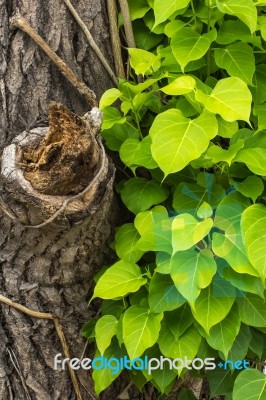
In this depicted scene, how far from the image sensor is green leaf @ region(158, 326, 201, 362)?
1399mm

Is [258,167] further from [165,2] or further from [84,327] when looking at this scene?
[84,327]

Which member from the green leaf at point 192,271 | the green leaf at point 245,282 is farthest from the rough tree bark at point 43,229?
the green leaf at point 245,282

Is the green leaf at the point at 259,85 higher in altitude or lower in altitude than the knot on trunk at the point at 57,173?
lower

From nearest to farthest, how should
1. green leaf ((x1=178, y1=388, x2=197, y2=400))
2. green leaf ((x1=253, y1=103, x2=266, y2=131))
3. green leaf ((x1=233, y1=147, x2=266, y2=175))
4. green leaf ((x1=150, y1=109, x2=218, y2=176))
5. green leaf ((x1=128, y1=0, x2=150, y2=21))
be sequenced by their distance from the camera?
green leaf ((x1=150, y1=109, x2=218, y2=176)), green leaf ((x1=233, y1=147, x2=266, y2=175)), green leaf ((x1=253, y1=103, x2=266, y2=131)), green leaf ((x1=128, y1=0, x2=150, y2=21)), green leaf ((x1=178, y1=388, x2=197, y2=400))

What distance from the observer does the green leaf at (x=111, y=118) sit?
1.43 metres

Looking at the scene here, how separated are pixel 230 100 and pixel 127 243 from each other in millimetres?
435

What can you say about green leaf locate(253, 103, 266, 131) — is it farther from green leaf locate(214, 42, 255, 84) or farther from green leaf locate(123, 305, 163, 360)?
green leaf locate(123, 305, 163, 360)

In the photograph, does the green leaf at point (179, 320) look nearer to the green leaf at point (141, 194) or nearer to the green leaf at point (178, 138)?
the green leaf at point (141, 194)

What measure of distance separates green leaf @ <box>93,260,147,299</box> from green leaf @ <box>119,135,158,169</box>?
23 cm

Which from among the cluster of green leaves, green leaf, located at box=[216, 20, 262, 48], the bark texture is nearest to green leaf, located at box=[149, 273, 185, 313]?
the cluster of green leaves

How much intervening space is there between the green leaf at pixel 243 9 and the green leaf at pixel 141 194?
43cm

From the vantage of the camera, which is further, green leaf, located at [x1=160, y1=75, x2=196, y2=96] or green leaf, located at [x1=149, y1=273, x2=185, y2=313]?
green leaf, located at [x1=149, y1=273, x2=185, y2=313]

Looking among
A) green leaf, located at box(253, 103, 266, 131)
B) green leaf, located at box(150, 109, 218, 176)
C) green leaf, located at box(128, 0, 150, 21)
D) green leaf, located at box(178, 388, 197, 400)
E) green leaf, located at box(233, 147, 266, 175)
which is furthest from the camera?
green leaf, located at box(178, 388, 197, 400)

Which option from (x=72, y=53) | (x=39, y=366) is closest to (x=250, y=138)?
(x=72, y=53)
